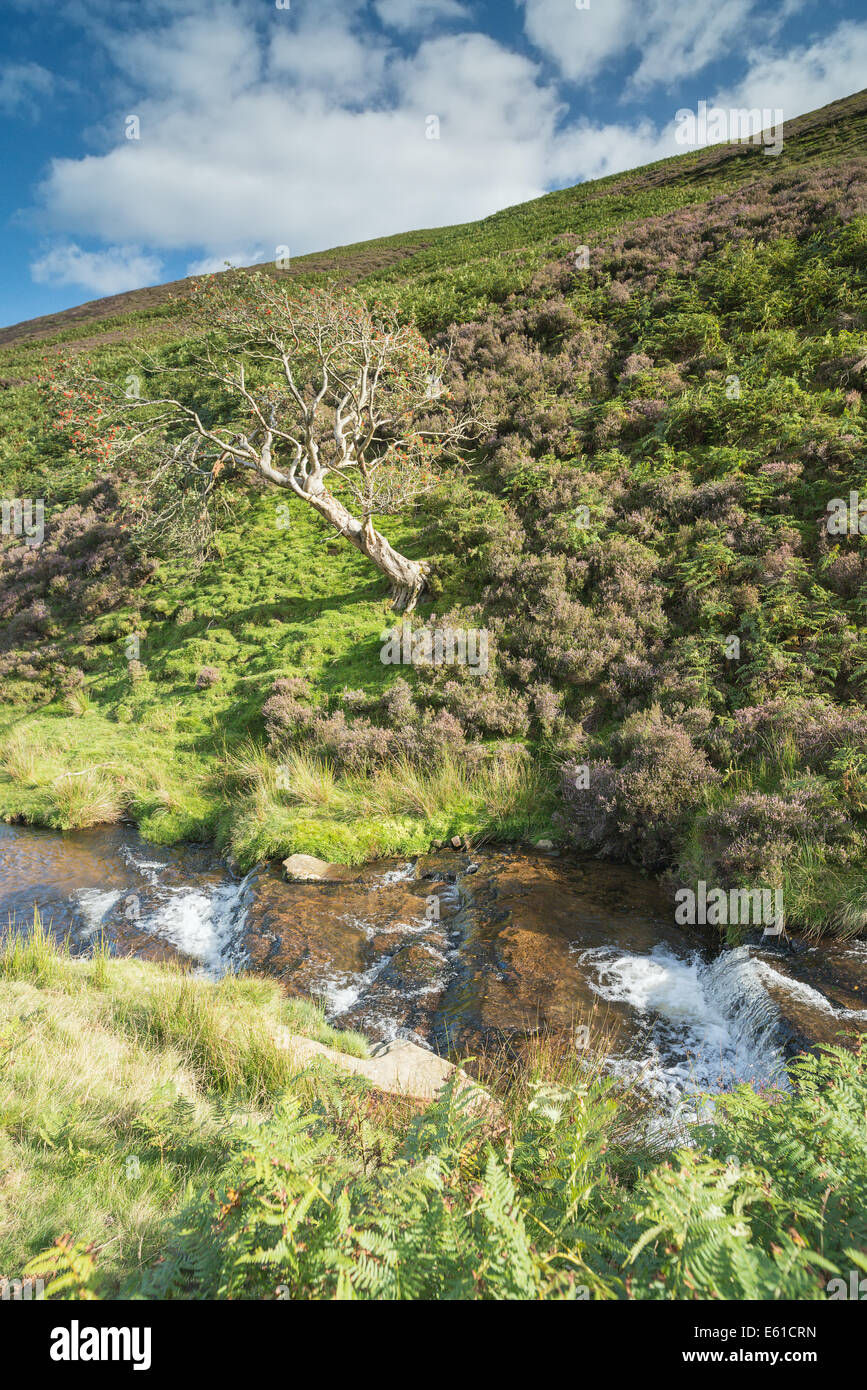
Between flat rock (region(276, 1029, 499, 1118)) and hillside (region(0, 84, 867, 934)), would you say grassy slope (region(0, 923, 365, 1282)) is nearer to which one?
flat rock (region(276, 1029, 499, 1118))

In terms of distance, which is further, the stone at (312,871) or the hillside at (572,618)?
the stone at (312,871)

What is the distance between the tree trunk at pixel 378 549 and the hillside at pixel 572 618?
519mm

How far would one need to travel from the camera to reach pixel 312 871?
8.83m

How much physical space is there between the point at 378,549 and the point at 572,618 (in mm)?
4599

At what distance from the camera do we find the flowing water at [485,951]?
17.5 feet

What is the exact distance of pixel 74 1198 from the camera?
8.95 ft

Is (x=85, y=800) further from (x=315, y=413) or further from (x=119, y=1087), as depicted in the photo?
(x=315, y=413)

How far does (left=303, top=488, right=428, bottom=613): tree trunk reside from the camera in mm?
13414

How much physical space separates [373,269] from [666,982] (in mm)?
46344

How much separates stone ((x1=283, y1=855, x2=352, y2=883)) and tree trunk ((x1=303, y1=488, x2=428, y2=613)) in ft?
21.3

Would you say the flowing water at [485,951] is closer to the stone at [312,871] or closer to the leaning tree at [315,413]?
the stone at [312,871]

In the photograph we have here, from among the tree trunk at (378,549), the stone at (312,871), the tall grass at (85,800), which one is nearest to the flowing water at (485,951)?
the stone at (312,871)

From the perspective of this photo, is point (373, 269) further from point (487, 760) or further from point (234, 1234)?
point (234, 1234)

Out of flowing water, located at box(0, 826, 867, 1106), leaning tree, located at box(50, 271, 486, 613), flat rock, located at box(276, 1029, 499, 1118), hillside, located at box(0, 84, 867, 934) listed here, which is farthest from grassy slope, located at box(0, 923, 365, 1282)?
leaning tree, located at box(50, 271, 486, 613)
